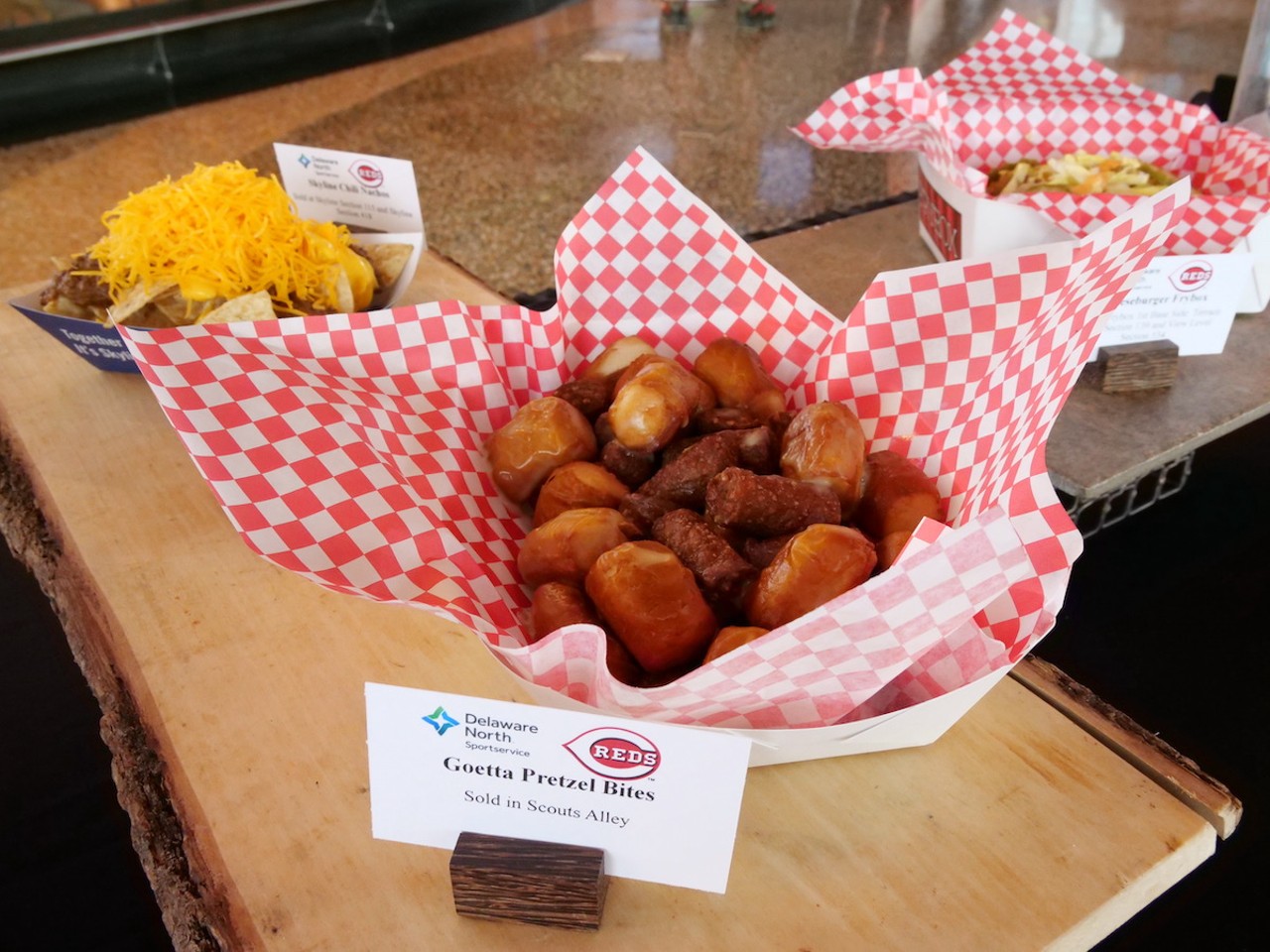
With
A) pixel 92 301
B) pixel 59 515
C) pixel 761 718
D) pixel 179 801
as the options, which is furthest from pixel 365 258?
pixel 761 718

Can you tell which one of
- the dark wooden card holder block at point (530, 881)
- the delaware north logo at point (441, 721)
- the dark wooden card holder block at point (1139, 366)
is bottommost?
Result: the dark wooden card holder block at point (1139, 366)

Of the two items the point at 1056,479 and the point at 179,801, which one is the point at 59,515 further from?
the point at 1056,479

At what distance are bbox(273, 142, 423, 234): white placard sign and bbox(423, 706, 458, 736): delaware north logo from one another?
1.10 meters

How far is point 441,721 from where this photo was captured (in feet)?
2.52

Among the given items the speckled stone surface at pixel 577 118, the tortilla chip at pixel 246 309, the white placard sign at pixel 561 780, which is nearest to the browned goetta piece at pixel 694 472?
the white placard sign at pixel 561 780

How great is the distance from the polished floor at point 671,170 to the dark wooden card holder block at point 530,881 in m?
0.75

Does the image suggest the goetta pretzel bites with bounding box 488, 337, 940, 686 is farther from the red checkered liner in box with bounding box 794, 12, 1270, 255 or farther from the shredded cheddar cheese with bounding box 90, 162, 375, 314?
the red checkered liner in box with bounding box 794, 12, 1270, 255

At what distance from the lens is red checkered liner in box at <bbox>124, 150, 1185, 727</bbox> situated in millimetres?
756

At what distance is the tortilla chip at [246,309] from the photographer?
1.36 meters

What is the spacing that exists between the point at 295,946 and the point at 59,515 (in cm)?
73

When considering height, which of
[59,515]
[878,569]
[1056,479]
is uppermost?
[878,569]

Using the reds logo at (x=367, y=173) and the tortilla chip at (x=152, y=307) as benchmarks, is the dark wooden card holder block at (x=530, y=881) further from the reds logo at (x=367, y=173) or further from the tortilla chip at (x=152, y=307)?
the reds logo at (x=367, y=173)

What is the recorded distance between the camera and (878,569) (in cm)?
94

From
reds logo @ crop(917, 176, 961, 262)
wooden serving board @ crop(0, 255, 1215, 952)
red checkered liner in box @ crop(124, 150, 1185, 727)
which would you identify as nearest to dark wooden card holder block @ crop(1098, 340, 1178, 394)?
reds logo @ crop(917, 176, 961, 262)
